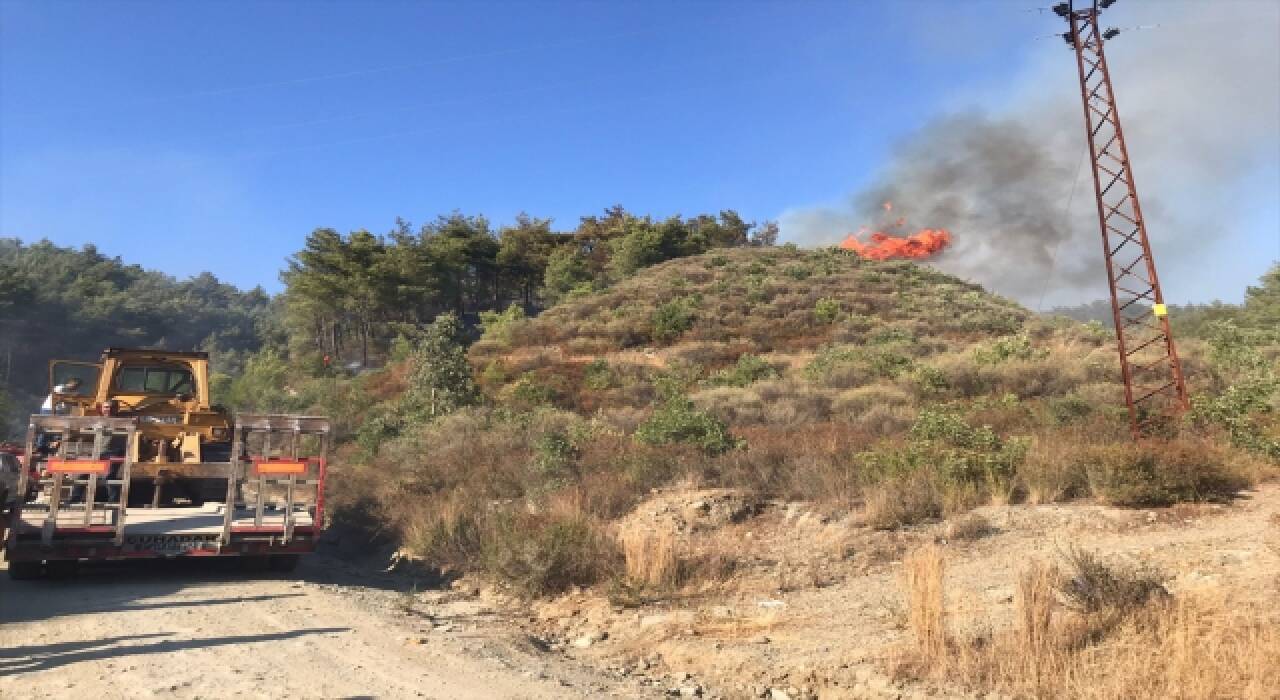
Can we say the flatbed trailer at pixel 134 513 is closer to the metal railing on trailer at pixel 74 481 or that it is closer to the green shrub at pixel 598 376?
the metal railing on trailer at pixel 74 481

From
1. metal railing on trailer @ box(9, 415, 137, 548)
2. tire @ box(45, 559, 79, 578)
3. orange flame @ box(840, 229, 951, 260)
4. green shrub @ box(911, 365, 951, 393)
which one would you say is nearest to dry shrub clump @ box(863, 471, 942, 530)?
metal railing on trailer @ box(9, 415, 137, 548)

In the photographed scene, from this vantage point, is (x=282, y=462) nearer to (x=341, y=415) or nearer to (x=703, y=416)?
(x=703, y=416)

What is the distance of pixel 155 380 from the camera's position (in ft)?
37.3

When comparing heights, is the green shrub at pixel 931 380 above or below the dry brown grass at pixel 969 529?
above

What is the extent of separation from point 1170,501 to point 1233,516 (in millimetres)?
618

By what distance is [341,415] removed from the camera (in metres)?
22.6

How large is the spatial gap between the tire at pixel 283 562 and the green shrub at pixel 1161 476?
9.24 m

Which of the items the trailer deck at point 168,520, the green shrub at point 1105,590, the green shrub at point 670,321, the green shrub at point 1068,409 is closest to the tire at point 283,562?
the trailer deck at point 168,520

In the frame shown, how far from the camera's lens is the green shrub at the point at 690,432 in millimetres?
12094

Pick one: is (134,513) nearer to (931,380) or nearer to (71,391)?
(71,391)

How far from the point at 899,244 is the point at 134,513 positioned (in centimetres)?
4415

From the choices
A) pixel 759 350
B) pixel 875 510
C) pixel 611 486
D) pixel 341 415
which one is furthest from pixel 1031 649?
pixel 759 350

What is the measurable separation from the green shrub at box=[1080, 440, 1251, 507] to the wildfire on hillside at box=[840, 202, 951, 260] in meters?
35.6

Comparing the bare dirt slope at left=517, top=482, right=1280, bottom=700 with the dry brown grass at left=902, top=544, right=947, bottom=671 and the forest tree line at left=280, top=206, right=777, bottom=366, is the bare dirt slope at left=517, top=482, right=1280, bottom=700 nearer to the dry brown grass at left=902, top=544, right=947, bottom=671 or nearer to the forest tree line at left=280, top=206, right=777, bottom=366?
the dry brown grass at left=902, top=544, right=947, bottom=671
